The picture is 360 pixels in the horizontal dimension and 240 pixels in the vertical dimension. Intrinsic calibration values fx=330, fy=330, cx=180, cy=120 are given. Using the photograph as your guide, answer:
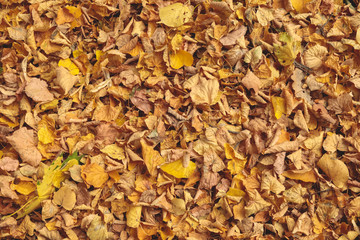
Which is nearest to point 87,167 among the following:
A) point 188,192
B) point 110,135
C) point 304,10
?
point 110,135

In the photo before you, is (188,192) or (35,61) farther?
(35,61)

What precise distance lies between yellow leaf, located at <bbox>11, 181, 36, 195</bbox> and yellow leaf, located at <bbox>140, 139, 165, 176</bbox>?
2.13 feet

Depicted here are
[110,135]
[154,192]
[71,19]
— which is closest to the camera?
A: [154,192]

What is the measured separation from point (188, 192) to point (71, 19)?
1.34 m

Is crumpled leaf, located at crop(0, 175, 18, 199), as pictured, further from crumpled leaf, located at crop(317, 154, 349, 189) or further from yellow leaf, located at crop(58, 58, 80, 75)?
crumpled leaf, located at crop(317, 154, 349, 189)

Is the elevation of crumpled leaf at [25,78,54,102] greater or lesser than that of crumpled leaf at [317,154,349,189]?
greater

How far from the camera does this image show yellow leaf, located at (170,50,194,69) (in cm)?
197

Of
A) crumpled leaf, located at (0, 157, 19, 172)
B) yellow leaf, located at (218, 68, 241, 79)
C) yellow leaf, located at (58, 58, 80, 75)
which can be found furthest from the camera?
yellow leaf, located at (58, 58, 80, 75)

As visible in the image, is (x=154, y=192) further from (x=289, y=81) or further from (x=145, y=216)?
(x=289, y=81)

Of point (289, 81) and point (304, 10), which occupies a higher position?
point (304, 10)

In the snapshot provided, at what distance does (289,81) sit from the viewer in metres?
1.98

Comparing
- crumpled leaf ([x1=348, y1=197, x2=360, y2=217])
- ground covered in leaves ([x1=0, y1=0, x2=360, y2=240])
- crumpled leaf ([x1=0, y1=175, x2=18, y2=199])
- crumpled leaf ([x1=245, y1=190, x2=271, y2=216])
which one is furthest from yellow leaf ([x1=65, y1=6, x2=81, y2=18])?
crumpled leaf ([x1=348, y1=197, x2=360, y2=217])

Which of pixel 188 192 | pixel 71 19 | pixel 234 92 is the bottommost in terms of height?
pixel 188 192

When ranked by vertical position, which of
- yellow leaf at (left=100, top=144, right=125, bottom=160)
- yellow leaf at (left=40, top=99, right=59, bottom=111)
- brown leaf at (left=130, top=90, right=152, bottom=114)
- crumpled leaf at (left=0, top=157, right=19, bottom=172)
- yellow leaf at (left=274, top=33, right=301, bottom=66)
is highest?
yellow leaf at (left=274, top=33, right=301, bottom=66)
